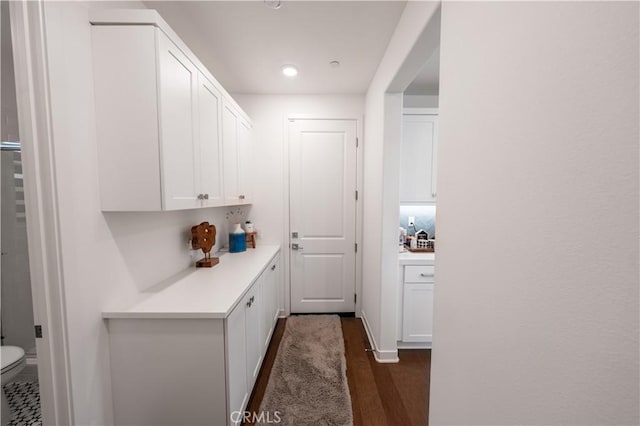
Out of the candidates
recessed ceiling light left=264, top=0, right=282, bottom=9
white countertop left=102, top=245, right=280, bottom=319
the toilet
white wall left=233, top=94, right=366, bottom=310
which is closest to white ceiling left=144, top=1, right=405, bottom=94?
recessed ceiling light left=264, top=0, right=282, bottom=9

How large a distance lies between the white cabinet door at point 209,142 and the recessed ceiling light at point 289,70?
69 centimetres

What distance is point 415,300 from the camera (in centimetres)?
223

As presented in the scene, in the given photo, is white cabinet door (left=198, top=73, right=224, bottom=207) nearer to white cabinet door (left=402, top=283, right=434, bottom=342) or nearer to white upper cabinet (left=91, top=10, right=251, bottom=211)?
white upper cabinet (left=91, top=10, right=251, bottom=211)

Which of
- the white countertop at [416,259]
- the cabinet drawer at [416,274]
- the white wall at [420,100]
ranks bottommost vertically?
A: the cabinet drawer at [416,274]

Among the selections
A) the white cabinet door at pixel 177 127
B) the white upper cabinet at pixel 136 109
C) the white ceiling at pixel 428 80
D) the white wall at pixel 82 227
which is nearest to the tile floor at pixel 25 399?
the white wall at pixel 82 227

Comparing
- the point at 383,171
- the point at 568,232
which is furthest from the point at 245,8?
the point at 568,232

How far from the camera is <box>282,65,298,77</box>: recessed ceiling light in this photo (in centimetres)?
220

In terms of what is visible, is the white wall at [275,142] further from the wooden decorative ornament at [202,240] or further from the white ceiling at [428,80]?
the wooden decorative ornament at [202,240]

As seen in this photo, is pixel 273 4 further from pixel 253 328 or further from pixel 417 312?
pixel 417 312

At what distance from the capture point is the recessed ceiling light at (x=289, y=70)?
2.20 metres

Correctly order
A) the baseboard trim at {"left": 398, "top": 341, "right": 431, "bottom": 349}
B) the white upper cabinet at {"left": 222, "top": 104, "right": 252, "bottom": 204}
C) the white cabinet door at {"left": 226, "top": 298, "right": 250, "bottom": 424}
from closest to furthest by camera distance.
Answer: the white cabinet door at {"left": 226, "top": 298, "right": 250, "bottom": 424}, the white upper cabinet at {"left": 222, "top": 104, "right": 252, "bottom": 204}, the baseboard trim at {"left": 398, "top": 341, "right": 431, "bottom": 349}

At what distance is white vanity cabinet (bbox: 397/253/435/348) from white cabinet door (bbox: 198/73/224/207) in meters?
1.67

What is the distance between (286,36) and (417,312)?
248 cm

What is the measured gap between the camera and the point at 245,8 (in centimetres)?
151
